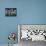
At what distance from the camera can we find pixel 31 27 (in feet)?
10.1

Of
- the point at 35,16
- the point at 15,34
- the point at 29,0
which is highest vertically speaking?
the point at 29,0

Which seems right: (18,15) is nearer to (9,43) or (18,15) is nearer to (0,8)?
(0,8)

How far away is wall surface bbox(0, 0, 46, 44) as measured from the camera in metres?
3.17

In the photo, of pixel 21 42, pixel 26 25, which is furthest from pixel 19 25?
pixel 21 42

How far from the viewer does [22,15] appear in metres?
3.18

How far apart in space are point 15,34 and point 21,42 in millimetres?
266

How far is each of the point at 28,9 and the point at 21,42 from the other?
88 cm

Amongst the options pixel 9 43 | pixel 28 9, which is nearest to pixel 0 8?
pixel 28 9

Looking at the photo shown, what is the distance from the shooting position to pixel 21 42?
3.03m

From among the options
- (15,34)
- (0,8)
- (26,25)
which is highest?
(0,8)

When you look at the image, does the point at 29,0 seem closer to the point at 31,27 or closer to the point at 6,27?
the point at 31,27

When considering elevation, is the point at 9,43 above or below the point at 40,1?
below

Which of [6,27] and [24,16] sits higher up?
[24,16]

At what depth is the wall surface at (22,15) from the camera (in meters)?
3.17
